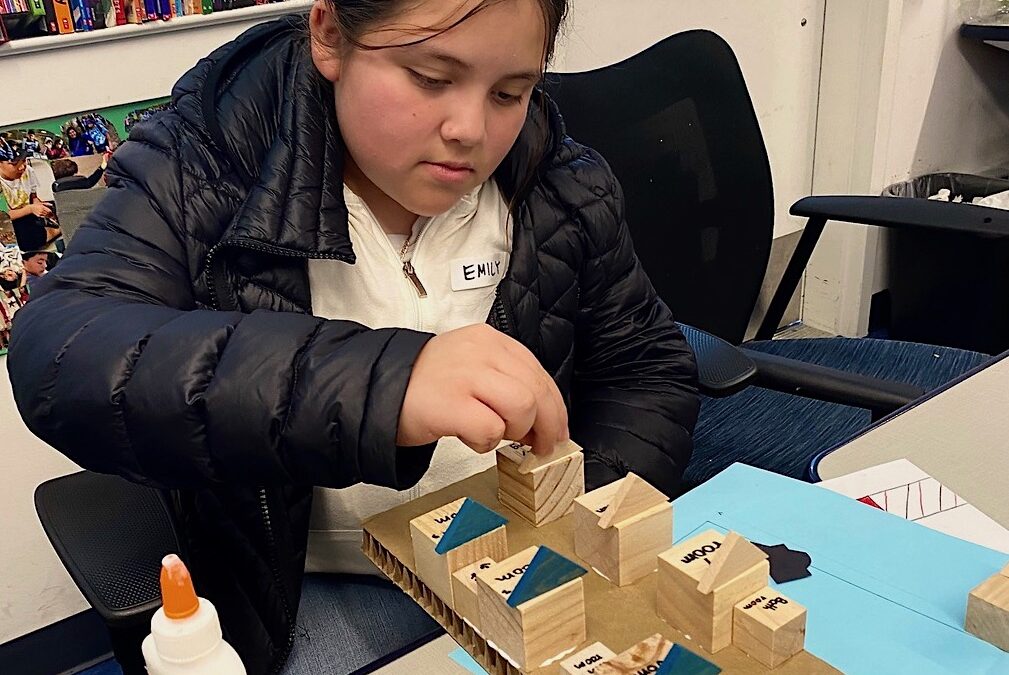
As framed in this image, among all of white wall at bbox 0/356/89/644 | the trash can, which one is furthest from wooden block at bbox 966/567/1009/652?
the trash can

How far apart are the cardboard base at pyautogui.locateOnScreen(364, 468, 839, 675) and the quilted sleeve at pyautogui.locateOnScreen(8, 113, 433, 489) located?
46 mm

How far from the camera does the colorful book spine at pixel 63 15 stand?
116 centimetres

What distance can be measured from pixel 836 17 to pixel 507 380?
1809 mm

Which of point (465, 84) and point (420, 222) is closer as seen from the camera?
point (465, 84)

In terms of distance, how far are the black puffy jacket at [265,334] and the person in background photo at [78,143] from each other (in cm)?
42

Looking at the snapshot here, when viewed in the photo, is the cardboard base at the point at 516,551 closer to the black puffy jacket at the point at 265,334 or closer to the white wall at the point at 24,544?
the black puffy jacket at the point at 265,334

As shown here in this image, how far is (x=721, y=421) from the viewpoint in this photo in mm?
1362

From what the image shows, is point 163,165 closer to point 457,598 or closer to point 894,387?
point 457,598

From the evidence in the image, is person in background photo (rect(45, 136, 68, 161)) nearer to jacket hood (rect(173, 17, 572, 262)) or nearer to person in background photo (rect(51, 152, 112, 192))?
person in background photo (rect(51, 152, 112, 192))

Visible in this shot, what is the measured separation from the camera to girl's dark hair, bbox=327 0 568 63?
0.73 m

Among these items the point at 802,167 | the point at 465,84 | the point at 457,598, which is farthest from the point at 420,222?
the point at 802,167

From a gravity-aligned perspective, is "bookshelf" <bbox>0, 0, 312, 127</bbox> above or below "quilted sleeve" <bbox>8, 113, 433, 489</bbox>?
above

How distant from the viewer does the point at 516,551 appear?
57 centimetres

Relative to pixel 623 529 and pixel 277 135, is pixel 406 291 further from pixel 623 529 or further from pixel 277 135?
pixel 623 529
